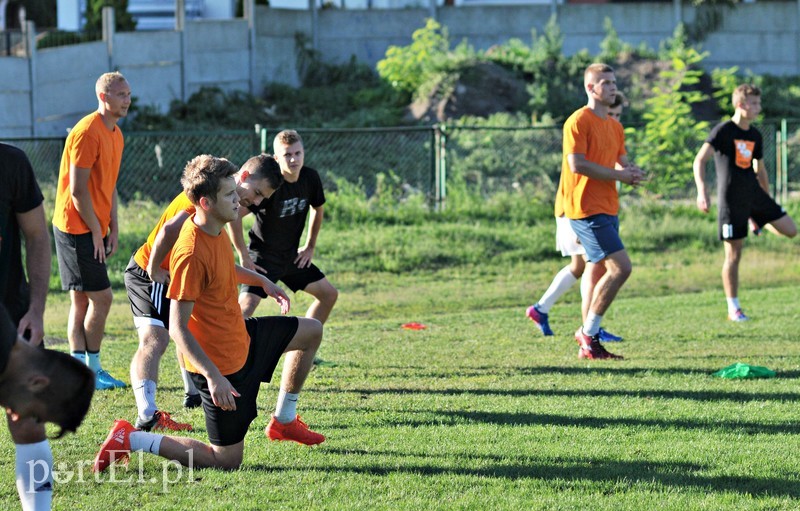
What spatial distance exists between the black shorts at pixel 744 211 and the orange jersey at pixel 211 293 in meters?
6.40

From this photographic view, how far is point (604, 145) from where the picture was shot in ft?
28.6

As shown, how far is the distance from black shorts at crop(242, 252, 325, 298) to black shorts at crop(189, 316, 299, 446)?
6.03ft

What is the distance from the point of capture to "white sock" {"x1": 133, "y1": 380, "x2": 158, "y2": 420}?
6.19 meters

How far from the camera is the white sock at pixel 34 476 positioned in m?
4.41

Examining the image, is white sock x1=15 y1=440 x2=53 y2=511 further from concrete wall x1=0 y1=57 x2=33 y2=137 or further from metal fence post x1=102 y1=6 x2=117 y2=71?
metal fence post x1=102 y1=6 x2=117 y2=71

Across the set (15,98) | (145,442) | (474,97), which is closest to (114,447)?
(145,442)

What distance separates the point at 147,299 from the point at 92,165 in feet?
4.44

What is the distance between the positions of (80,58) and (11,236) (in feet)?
66.4

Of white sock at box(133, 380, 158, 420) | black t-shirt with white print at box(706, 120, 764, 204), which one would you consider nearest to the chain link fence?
black t-shirt with white print at box(706, 120, 764, 204)

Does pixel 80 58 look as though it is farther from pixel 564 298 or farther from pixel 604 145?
pixel 604 145

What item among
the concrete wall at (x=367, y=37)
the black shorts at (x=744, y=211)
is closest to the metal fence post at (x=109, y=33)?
the concrete wall at (x=367, y=37)

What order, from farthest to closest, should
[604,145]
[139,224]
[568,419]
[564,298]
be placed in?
[139,224]
[564,298]
[604,145]
[568,419]

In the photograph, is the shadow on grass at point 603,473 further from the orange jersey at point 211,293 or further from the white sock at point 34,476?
the white sock at point 34,476

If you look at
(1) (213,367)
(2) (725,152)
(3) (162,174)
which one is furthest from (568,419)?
(3) (162,174)
